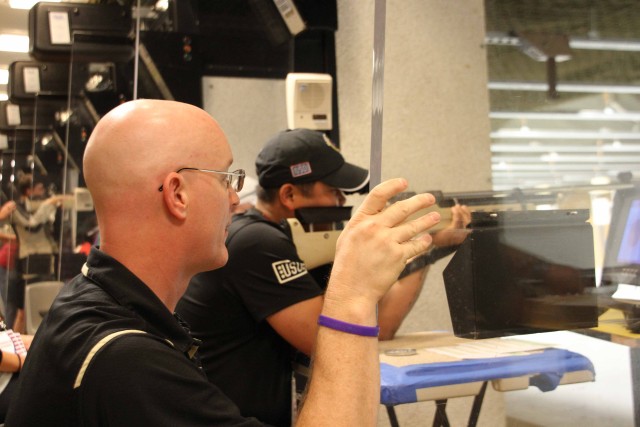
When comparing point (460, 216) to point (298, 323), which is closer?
point (460, 216)

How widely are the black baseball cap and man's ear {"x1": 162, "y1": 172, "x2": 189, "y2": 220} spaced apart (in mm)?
995

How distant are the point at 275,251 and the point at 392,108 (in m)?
0.45

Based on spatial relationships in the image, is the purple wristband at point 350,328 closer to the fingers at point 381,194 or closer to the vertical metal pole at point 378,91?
the fingers at point 381,194

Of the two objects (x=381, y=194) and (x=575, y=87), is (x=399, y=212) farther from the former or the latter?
(x=575, y=87)

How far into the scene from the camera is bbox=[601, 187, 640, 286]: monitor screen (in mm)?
1334

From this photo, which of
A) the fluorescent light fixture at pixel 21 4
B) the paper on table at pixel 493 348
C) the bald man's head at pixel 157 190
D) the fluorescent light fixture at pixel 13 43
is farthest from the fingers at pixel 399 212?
the fluorescent light fixture at pixel 13 43

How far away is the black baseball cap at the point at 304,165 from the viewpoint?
2.13m

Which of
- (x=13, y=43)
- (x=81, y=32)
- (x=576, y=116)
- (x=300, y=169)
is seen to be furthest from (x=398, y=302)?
(x=13, y=43)

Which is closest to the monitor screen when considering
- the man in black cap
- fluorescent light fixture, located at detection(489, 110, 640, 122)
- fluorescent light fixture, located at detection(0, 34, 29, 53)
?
fluorescent light fixture, located at detection(489, 110, 640, 122)

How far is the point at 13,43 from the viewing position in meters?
5.97

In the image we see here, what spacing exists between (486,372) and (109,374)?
0.87 m

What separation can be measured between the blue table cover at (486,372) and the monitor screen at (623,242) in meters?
0.20

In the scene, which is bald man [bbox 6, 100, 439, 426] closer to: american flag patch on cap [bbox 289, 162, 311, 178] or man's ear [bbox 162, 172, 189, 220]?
man's ear [bbox 162, 172, 189, 220]

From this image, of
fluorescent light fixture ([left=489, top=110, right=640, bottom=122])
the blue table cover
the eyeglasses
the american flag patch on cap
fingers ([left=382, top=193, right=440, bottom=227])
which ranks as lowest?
the blue table cover
